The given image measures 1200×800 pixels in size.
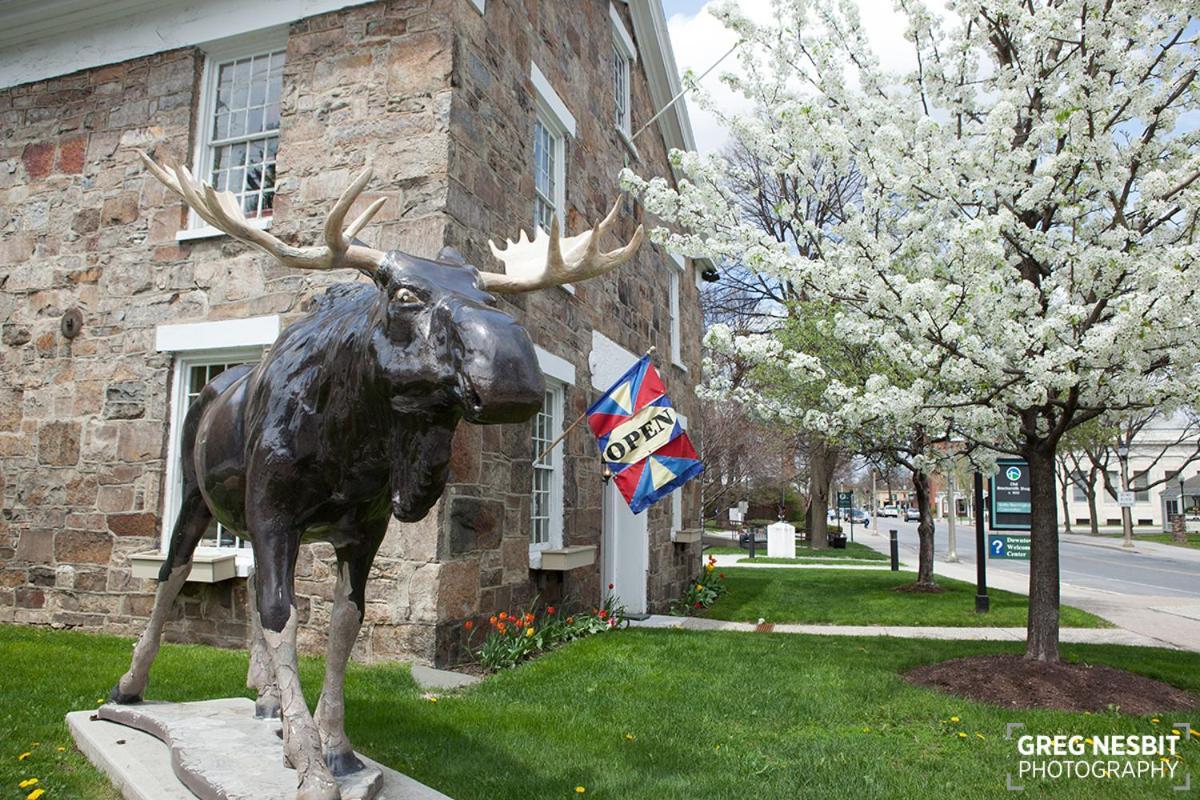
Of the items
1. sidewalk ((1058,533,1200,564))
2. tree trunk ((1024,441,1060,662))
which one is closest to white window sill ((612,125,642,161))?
tree trunk ((1024,441,1060,662))

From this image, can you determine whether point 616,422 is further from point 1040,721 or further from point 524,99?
point 1040,721

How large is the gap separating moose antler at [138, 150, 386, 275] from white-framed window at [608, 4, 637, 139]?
369 inches

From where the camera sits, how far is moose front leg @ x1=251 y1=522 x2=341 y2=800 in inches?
105

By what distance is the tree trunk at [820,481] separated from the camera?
73.0ft

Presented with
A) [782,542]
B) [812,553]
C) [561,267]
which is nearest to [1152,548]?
[812,553]

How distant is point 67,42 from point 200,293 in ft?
11.3

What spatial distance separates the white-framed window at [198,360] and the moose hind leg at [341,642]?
14.6ft

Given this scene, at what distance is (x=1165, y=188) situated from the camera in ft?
19.8

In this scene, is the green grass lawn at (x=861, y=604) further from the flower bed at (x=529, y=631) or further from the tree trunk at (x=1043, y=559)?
the tree trunk at (x=1043, y=559)

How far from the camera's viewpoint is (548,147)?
9.58 meters

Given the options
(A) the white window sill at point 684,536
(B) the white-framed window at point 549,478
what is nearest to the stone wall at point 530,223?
(B) the white-framed window at point 549,478

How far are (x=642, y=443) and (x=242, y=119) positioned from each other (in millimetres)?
5069

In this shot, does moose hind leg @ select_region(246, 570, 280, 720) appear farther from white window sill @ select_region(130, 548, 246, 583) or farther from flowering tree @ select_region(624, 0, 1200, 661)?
flowering tree @ select_region(624, 0, 1200, 661)

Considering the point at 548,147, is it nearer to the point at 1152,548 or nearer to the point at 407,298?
the point at 407,298
